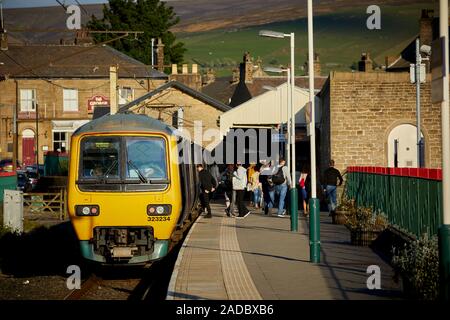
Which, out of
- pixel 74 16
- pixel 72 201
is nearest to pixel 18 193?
pixel 74 16

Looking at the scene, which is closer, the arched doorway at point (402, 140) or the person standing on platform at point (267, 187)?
the person standing on platform at point (267, 187)

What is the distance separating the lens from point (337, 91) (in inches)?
1383

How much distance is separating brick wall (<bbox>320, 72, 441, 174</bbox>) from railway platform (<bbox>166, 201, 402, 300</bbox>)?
1085 centimetres

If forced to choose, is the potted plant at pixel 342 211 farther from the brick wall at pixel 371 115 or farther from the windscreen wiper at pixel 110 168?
the brick wall at pixel 371 115

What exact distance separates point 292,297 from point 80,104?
56718 millimetres

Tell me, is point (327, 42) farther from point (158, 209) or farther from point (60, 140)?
point (158, 209)

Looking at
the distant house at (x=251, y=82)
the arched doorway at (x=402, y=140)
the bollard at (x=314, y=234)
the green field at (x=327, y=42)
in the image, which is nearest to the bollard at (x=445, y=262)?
the bollard at (x=314, y=234)

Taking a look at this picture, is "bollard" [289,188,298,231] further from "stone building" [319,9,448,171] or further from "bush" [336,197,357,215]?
"stone building" [319,9,448,171]

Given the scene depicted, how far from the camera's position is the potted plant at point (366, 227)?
19.7 meters

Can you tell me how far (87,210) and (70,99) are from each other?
51.4 meters

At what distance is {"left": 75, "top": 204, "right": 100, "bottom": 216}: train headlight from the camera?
57.9 feet

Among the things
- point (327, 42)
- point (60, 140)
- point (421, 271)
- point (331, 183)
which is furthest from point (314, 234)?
point (327, 42)

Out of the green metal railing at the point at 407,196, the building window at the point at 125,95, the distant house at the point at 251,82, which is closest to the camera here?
the green metal railing at the point at 407,196

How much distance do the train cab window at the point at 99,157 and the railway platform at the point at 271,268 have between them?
2196mm
